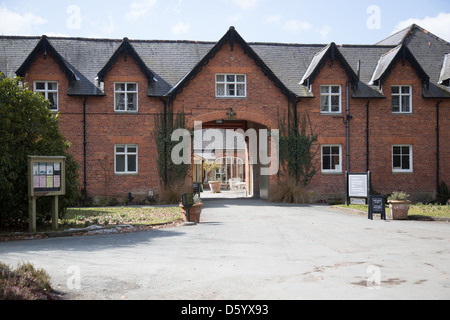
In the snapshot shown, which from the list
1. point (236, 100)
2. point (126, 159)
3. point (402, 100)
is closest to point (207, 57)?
point (236, 100)

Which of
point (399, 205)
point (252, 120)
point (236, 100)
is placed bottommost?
point (399, 205)

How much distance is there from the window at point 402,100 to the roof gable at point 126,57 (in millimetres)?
13281

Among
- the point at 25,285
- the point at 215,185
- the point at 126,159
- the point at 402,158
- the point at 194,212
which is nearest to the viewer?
the point at 25,285

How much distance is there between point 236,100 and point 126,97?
18.8 ft

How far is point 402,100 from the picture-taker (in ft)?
84.2

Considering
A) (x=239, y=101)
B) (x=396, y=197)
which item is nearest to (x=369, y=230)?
(x=396, y=197)

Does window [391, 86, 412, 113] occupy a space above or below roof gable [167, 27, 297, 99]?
below

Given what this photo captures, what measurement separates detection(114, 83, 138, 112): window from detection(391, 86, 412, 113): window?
1409cm

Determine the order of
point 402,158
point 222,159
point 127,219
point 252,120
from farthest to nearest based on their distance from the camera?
point 222,159, point 402,158, point 252,120, point 127,219

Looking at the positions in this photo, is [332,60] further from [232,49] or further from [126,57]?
[126,57]

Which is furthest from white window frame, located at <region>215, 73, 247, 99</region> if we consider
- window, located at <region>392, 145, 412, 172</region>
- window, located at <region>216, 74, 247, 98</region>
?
window, located at <region>392, 145, 412, 172</region>

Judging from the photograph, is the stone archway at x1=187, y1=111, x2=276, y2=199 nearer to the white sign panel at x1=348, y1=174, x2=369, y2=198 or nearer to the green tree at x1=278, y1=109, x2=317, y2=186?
the green tree at x1=278, y1=109, x2=317, y2=186

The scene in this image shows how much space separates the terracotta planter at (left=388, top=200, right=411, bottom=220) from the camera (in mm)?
15758

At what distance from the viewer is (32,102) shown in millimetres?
13016
